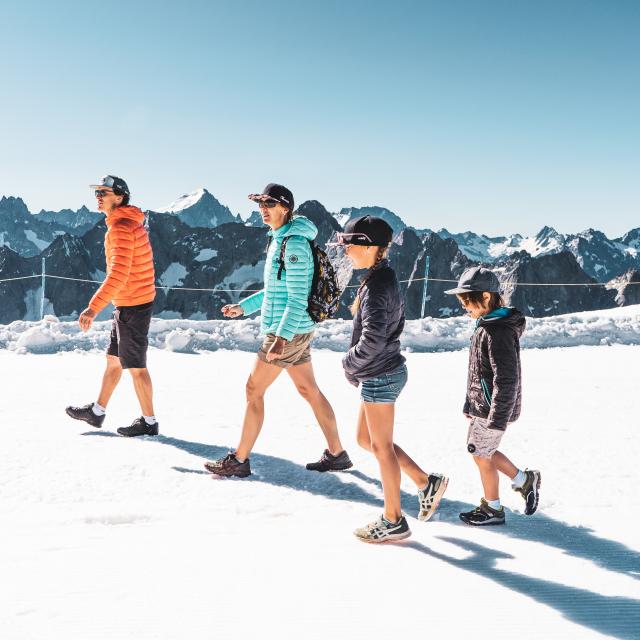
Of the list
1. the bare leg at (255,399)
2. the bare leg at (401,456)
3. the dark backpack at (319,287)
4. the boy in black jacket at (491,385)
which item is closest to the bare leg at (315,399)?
the bare leg at (255,399)

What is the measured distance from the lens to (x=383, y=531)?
113 inches

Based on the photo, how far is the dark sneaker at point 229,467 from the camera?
385 centimetres

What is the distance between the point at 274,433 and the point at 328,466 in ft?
3.55

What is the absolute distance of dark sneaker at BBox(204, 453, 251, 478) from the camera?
385 cm

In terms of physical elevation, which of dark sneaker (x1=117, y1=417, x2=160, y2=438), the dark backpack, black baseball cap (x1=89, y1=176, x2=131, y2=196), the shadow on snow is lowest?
the shadow on snow

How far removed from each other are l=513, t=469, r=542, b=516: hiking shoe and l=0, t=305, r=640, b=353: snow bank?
676cm

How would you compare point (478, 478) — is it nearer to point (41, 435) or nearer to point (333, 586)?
point (333, 586)

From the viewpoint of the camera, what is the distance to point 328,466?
4.10 m

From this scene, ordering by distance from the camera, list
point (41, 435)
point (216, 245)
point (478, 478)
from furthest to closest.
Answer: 1. point (216, 245)
2. point (41, 435)
3. point (478, 478)

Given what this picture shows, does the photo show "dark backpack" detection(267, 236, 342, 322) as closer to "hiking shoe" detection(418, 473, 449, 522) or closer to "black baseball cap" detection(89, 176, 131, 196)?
"hiking shoe" detection(418, 473, 449, 522)

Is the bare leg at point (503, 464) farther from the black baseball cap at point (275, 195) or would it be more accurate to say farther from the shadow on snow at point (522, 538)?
the black baseball cap at point (275, 195)

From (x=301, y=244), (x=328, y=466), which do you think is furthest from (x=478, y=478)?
(x=301, y=244)

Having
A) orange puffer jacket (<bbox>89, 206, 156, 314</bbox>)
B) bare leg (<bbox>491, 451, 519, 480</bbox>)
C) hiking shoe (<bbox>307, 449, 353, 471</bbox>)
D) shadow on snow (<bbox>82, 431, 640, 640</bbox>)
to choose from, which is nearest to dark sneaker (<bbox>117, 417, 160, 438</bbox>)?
shadow on snow (<bbox>82, 431, 640, 640</bbox>)

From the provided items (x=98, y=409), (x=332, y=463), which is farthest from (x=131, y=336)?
(x=332, y=463)
